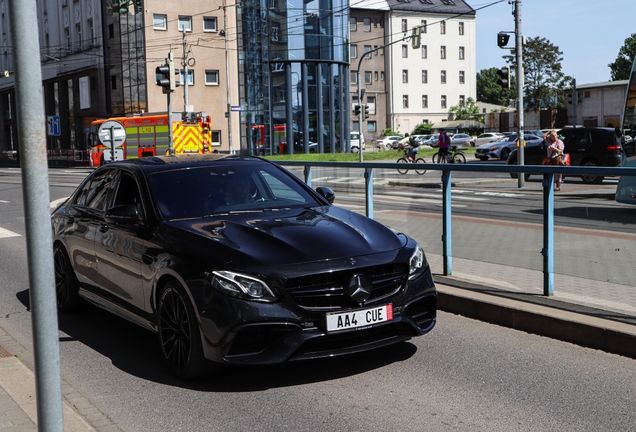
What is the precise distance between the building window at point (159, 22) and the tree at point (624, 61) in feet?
261

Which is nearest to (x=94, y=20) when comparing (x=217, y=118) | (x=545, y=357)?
(x=217, y=118)

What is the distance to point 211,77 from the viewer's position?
59656mm

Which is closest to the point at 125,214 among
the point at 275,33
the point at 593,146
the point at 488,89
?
the point at 593,146

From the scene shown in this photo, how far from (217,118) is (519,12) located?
36927 mm

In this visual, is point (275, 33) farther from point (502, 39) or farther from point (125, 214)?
point (125, 214)

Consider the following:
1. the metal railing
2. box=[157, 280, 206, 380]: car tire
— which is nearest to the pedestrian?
the metal railing

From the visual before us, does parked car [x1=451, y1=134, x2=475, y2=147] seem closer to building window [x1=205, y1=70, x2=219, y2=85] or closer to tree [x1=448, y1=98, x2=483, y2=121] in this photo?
tree [x1=448, y1=98, x2=483, y2=121]

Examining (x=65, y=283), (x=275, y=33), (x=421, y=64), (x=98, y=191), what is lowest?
(x=65, y=283)

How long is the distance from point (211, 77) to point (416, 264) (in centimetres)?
5554

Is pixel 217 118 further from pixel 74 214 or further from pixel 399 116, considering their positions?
pixel 74 214

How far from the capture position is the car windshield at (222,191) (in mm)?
6375

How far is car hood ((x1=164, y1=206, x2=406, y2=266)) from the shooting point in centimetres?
532

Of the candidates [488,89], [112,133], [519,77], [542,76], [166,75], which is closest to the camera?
[112,133]

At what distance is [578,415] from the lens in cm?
469
